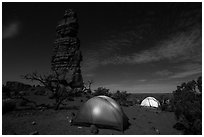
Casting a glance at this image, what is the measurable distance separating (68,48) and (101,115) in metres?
46.8

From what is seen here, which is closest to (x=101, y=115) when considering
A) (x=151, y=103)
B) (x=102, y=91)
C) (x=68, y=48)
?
(x=151, y=103)

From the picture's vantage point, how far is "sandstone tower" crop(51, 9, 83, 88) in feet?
168

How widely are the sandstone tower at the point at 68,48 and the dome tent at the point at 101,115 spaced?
129ft

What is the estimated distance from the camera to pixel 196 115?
10.1 m

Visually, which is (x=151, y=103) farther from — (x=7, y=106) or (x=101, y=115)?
(x=7, y=106)

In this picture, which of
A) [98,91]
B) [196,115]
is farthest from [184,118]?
[98,91]

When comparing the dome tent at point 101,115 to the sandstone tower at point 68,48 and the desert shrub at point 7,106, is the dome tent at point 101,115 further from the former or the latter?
the sandstone tower at point 68,48

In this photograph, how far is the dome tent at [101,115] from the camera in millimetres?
9203

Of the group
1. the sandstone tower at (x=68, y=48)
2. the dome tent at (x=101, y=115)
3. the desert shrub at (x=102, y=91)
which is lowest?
the dome tent at (x=101, y=115)

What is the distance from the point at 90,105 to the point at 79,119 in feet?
3.95

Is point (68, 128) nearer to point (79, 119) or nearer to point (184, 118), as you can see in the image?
point (79, 119)

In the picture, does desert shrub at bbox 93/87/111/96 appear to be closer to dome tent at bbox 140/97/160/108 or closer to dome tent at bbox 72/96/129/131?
dome tent at bbox 140/97/160/108

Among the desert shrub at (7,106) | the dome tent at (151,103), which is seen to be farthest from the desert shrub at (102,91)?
the desert shrub at (7,106)

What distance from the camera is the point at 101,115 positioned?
945 cm
